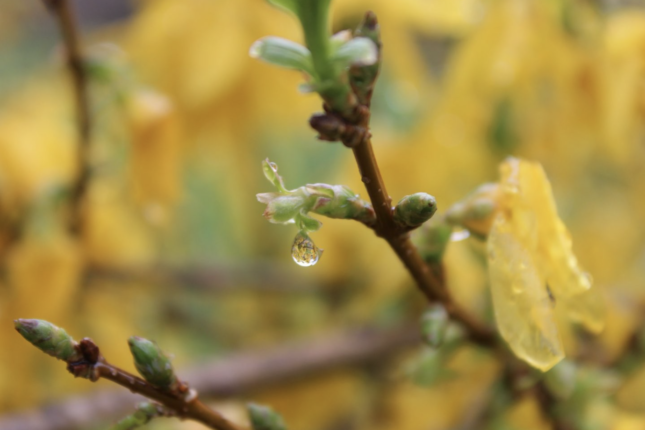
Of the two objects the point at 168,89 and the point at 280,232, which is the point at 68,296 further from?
the point at 280,232

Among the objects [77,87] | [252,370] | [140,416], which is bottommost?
[140,416]

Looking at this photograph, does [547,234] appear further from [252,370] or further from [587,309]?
[252,370]

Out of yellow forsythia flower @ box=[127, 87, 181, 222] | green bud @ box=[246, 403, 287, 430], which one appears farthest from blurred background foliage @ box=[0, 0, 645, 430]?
green bud @ box=[246, 403, 287, 430]

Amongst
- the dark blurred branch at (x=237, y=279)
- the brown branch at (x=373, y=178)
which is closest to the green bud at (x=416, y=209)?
the brown branch at (x=373, y=178)

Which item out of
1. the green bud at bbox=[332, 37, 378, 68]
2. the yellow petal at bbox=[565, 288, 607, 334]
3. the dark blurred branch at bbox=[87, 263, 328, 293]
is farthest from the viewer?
the dark blurred branch at bbox=[87, 263, 328, 293]

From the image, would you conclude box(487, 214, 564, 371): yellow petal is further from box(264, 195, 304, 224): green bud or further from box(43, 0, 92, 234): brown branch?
box(43, 0, 92, 234): brown branch

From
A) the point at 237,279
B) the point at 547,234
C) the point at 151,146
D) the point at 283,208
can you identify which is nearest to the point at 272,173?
the point at 283,208
